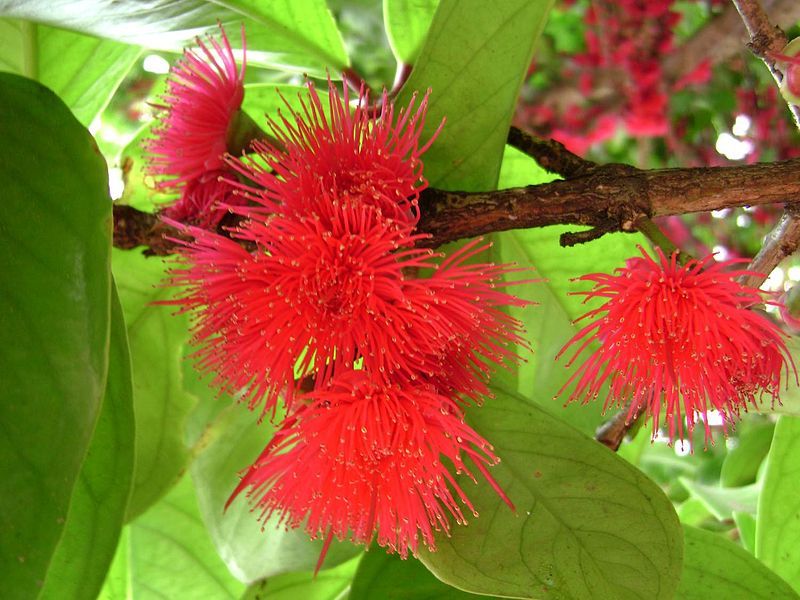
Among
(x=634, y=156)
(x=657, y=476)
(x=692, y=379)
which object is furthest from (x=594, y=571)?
(x=634, y=156)

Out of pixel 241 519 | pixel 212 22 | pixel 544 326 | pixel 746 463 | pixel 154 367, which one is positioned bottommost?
pixel 241 519

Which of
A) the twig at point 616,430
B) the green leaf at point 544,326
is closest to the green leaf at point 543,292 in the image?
the green leaf at point 544,326

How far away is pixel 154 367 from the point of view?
43.3 inches

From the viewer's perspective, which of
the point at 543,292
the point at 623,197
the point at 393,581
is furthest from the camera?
the point at 543,292

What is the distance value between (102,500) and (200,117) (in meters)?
0.42

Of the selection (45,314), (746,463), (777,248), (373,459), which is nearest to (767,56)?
(777,248)

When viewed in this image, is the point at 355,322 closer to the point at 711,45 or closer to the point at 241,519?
the point at 241,519

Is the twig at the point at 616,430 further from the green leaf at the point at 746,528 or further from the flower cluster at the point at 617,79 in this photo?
the flower cluster at the point at 617,79

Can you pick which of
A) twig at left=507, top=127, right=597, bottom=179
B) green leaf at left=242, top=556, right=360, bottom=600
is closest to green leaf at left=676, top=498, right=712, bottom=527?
green leaf at left=242, top=556, right=360, bottom=600

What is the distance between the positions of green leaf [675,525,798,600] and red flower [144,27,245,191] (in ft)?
2.23

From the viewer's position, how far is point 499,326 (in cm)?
77

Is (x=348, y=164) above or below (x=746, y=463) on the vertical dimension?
above

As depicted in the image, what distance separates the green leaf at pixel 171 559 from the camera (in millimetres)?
1161

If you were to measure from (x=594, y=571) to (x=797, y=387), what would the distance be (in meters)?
0.31
